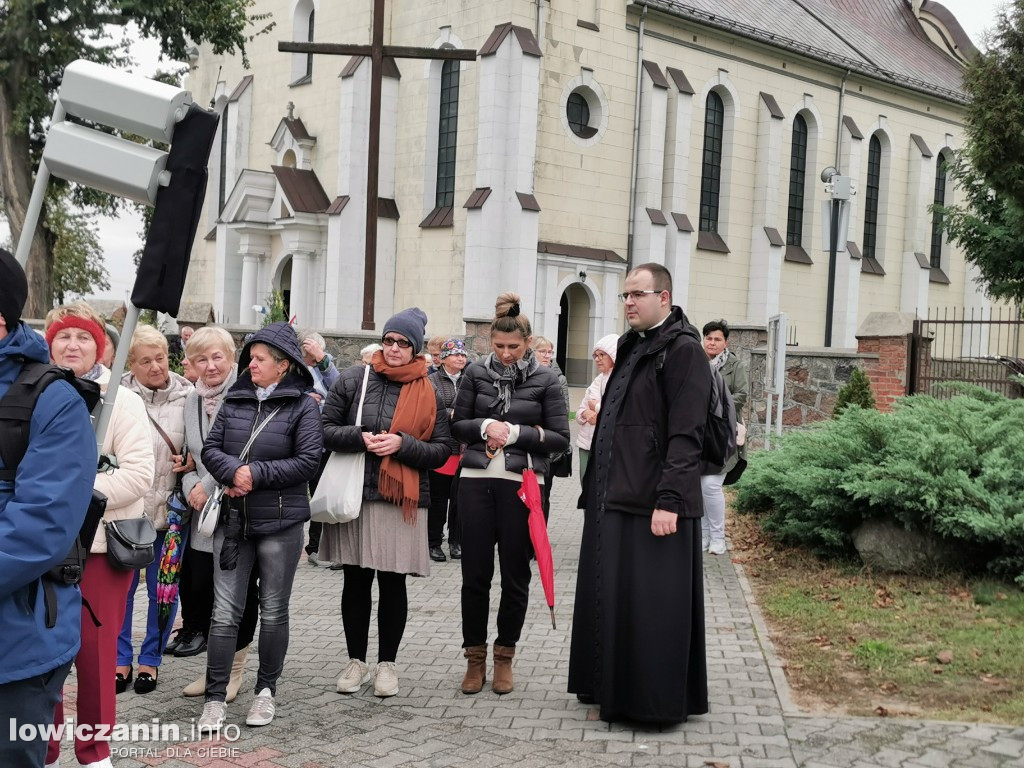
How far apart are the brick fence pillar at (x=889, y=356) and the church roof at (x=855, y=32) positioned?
15647 millimetres

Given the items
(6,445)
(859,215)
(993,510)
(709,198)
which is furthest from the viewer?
(859,215)

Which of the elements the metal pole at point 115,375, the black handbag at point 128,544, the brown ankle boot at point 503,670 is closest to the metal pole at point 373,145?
the brown ankle boot at point 503,670

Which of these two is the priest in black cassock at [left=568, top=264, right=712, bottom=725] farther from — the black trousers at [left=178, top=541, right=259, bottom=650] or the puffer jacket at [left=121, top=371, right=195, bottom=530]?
the puffer jacket at [left=121, top=371, right=195, bottom=530]

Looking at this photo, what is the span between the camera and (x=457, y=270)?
90.8 feet

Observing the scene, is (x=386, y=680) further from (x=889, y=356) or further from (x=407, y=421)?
(x=889, y=356)

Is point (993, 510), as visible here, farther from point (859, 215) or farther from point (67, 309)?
point (859, 215)

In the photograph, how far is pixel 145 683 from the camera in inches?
235

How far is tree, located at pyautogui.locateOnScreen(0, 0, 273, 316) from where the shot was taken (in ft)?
75.4

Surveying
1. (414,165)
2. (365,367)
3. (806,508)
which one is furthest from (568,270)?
(365,367)

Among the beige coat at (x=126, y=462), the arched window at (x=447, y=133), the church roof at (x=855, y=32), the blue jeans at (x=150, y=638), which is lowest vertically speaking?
the blue jeans at (x=150, y=638)

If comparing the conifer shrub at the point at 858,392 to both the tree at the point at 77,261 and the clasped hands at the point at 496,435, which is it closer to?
the clasped hands at the point at 496,435

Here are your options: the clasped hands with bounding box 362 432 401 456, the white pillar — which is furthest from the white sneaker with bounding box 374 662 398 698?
the white pillar

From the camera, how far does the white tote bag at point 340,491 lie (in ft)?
19.0

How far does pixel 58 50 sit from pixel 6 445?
75.0 ft
